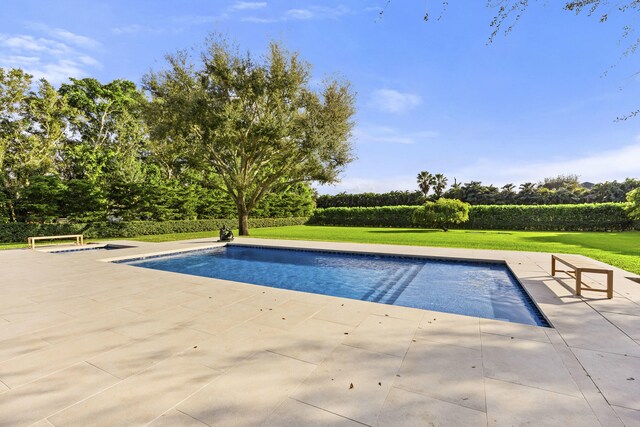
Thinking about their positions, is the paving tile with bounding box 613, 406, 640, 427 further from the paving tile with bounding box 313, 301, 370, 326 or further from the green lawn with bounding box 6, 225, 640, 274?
the green lawn with bounding box 6, 225, 640, 274

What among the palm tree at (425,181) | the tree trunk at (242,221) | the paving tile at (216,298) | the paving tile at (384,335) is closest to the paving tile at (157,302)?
the paving tile at (216,298)

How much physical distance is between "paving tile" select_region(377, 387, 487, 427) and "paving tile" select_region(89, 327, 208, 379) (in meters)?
2.38

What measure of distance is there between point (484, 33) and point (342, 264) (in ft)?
25.0

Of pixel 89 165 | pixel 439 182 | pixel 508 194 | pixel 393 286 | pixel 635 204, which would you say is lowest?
pixel 393 286

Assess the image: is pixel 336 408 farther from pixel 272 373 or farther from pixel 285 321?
pixel 285 321

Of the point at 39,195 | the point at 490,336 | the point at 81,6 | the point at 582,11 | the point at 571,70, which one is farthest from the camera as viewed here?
the point at 39,195

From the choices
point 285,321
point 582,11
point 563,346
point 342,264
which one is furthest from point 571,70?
point 285,321

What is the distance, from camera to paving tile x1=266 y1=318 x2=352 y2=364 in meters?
3.16

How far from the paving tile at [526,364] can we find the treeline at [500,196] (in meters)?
33.5

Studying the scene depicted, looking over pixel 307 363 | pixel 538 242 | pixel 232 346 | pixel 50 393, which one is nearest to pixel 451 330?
pixel 307 363

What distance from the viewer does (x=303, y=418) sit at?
2146mm

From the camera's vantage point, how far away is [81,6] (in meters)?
9.27

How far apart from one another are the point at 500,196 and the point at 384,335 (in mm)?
41140

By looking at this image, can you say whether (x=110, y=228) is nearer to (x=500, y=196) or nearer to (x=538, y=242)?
(x=538, y=242)
